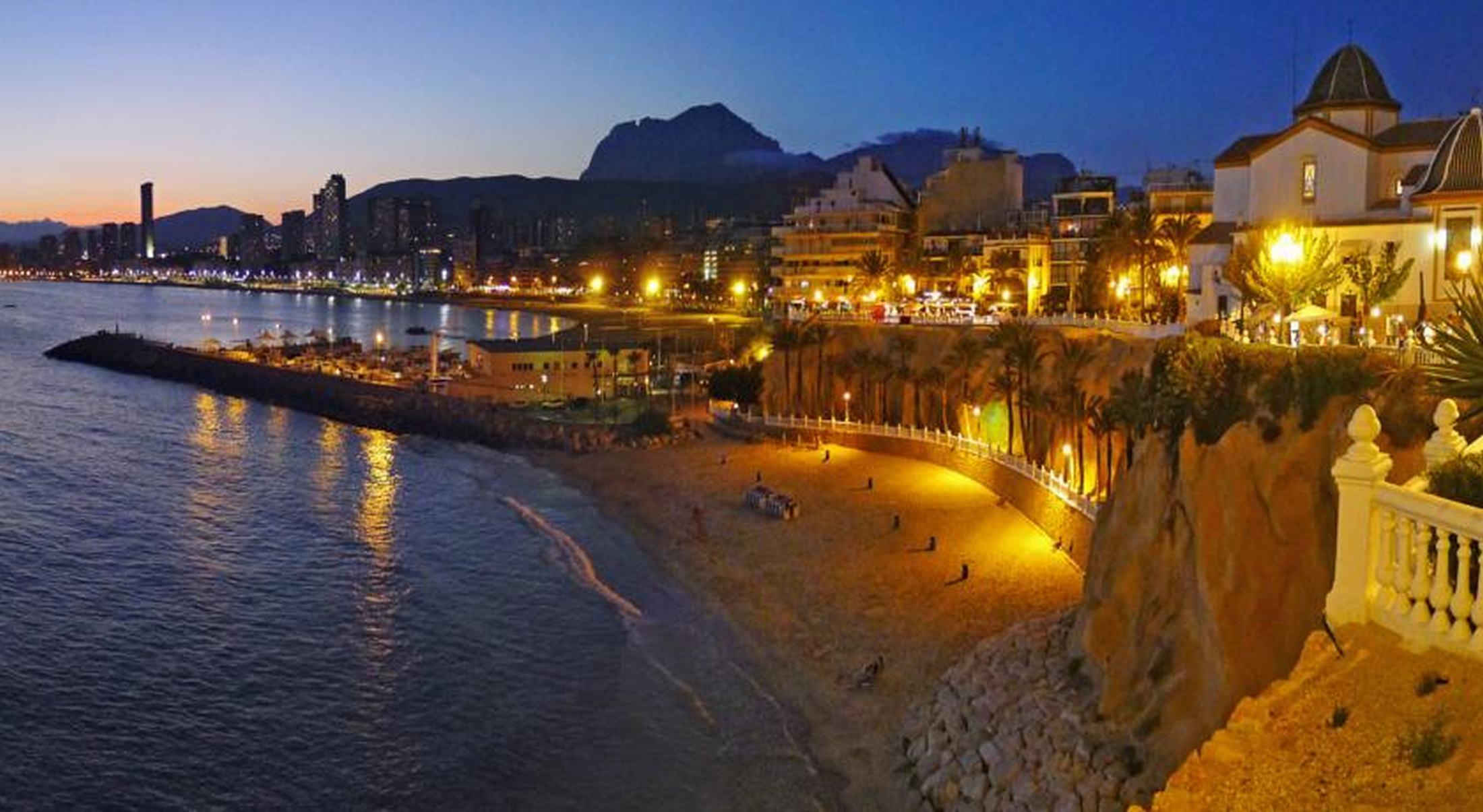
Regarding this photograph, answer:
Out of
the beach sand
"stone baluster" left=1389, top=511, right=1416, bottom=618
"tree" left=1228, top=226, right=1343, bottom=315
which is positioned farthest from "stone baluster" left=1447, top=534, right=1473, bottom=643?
"tree" left=1228, top=226, right=1343, bottom=315

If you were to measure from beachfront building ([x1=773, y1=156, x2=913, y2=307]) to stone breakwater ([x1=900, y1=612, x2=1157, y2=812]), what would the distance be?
237ft

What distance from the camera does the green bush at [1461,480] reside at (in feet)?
34.9

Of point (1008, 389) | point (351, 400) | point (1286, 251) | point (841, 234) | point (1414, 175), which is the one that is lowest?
point (351, 400)

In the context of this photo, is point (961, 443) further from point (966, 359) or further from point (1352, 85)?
point (1352, 85)

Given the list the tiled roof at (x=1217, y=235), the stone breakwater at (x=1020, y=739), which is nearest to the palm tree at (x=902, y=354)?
the tiled roof at (x=1217, y=235)

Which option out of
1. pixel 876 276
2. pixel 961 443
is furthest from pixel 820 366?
pixel 876 276

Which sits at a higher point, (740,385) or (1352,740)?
(1352,740)

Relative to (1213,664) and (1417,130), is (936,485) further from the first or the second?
(1213,664)

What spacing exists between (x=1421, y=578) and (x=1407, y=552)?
13.8 inches

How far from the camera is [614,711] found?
79.7 feet

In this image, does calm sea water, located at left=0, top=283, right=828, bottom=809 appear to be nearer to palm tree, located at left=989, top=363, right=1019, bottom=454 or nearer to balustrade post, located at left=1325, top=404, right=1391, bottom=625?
balustrade post, located at left=1325, top=404, right=1391, bottom=625

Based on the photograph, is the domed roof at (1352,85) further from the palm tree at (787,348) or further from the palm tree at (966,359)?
the palm tree at (787,348)

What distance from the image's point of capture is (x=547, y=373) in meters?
75.6

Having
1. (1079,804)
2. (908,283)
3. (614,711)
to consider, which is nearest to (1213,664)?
(1079,804)
